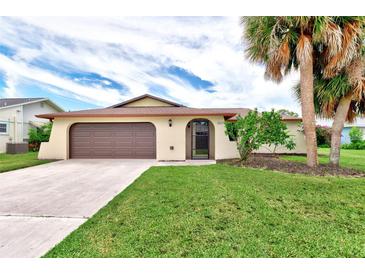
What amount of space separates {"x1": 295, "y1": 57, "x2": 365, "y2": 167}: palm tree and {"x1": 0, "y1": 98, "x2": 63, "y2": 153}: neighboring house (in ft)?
72.4

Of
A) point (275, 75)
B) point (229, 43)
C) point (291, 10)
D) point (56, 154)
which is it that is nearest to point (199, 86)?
point (229, 43)

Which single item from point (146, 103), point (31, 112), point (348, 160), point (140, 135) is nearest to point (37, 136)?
point (31, 112)

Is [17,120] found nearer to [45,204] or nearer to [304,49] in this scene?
[45,204]

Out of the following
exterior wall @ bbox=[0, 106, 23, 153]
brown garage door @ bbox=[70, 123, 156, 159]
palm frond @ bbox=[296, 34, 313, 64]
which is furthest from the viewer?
exterior wall @ bbox=[0, 106, 23, 153]

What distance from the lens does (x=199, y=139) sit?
12.7 m

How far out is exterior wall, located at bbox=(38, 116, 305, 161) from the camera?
11.2 metres

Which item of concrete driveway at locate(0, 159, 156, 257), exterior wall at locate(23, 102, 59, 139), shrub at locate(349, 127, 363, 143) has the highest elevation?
exterior wall at locate(23, 102, 59, 139)

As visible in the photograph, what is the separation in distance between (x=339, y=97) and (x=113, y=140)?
11.6 metres

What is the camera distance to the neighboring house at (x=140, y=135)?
36.9ft

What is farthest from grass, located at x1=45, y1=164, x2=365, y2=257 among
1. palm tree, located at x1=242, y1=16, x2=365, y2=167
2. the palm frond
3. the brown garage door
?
the brown garage door

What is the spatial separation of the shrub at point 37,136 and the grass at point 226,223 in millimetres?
15419

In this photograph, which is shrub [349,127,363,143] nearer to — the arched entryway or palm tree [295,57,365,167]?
palm tree [295,57,365,167]

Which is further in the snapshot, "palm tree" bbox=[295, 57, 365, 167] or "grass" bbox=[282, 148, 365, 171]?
"grass" bbox=[282, 148, 365, 171]
